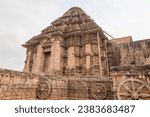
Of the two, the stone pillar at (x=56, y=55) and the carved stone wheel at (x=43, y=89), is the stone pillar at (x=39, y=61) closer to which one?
the stone pillar at (x=56, y=55)

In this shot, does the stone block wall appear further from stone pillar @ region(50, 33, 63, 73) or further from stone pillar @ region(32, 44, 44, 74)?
stone pillar @ region(32, 44, 44, 74)

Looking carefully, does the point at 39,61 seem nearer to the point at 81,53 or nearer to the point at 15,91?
the point at 81,53

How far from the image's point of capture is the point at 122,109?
186 inches

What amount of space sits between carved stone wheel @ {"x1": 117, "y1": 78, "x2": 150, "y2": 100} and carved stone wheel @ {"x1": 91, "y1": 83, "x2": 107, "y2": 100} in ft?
12.1

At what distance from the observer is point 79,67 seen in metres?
A: 18.4

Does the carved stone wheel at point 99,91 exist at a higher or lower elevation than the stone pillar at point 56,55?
lower

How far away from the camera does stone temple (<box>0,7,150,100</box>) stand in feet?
24.7

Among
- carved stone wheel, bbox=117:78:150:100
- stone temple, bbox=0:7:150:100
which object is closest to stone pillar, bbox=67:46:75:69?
stone temple, bbox=0:7:150:100

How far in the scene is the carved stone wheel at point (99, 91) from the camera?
432 inches

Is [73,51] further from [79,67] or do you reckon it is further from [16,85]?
[16,85]

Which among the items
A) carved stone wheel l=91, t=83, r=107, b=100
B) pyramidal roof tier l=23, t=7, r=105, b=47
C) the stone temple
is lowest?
carved stone wheel l=91, t=83, r=107, b=100

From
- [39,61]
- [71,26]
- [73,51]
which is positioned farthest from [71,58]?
[71,26]

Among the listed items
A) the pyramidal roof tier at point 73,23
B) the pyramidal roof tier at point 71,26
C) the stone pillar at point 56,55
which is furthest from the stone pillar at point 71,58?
the pyramidal roof tier at point 73,23

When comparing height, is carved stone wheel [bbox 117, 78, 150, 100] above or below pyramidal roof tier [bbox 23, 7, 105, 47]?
below
